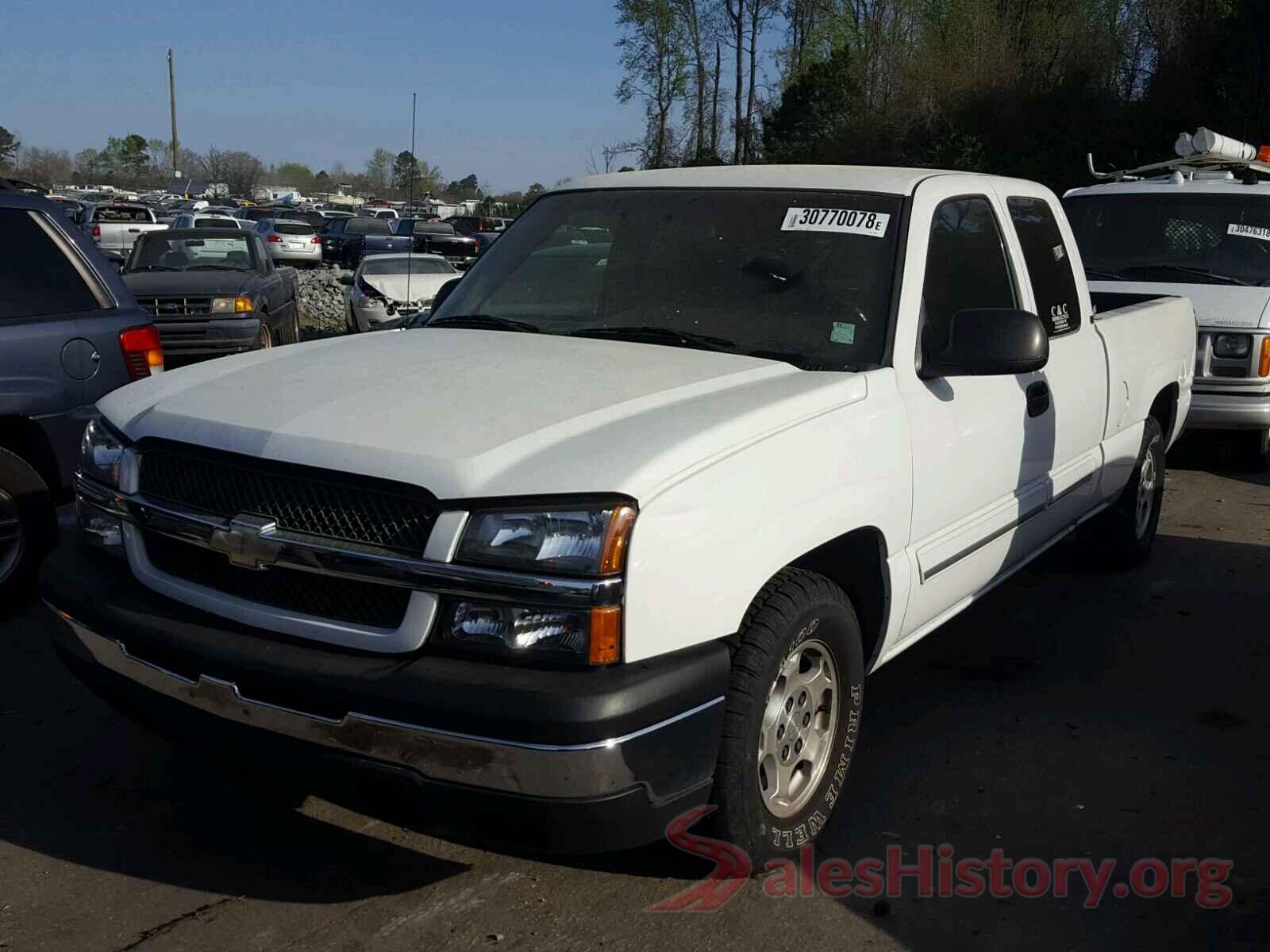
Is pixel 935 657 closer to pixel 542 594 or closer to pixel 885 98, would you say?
A: pixel 542 594

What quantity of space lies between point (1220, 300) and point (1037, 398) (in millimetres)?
4809

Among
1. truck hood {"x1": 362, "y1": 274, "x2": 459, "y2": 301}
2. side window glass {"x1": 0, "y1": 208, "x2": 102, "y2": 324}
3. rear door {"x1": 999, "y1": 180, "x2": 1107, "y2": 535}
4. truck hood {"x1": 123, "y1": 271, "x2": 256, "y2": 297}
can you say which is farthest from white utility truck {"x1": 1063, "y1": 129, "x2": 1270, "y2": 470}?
truck hood {"x1": 123, "y1": 271, "x2": 256, "y2": 297}

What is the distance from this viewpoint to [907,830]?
3.66 metres

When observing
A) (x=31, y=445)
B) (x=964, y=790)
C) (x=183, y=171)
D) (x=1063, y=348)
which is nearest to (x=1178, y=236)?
(x=1063, y=348)

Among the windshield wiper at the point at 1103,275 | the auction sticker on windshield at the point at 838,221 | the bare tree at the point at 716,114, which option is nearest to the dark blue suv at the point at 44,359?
the auction sticker on windshield at the point at 838,221

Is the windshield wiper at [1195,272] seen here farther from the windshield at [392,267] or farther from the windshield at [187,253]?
the windshield at [392,267]

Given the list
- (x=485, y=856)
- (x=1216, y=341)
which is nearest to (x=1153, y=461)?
(x=1216, y=341)

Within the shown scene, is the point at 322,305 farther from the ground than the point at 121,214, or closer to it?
closer to it

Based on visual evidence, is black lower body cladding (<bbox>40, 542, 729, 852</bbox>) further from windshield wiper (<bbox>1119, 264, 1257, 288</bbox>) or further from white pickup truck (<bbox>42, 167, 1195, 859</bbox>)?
windshield wiper (<bbox>1119, 264, 1257, 288</bbox>)

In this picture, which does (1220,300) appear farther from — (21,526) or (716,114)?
(716,114)

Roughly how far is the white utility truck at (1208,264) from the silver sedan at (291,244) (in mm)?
27978

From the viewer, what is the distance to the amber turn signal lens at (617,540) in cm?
269

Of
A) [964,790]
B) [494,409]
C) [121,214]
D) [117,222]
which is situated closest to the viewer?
[494,409]

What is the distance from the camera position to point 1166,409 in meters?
6.56
